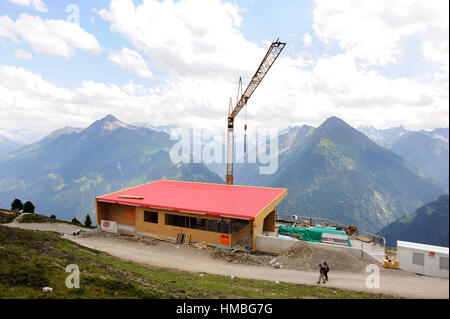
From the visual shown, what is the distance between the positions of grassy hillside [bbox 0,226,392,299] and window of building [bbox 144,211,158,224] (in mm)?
12238

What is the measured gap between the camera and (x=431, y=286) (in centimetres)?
2292

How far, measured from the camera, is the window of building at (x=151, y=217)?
39.4 metres

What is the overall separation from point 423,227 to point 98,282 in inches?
8349

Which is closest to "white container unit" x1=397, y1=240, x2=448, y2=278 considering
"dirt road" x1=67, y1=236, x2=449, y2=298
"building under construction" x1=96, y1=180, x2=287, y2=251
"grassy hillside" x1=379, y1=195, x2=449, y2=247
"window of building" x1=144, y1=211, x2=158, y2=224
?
"dirt road" x1=67, y1=236, x2=449, y2=298

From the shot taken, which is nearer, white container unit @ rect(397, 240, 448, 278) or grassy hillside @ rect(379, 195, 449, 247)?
white container unit @ rect(397, 240, 448, 278)

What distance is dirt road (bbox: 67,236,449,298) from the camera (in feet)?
73.6

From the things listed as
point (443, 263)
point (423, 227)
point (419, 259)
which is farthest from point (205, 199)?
point (423, 227)

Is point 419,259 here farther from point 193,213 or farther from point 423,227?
point 423,227

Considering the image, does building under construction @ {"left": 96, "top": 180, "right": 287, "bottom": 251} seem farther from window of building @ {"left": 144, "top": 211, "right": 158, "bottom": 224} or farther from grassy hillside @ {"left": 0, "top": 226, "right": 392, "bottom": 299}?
grassy hillside @ {"left": 0, "top": 226, "right": 392, "bottom": 299}

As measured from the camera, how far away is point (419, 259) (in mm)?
26375
